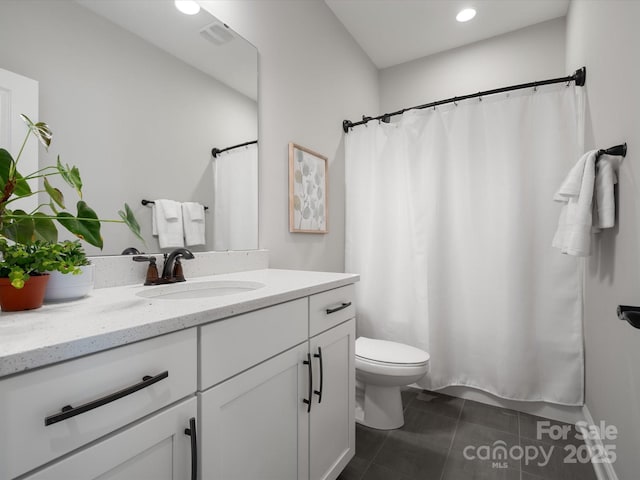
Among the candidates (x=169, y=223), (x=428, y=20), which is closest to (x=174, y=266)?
(x=169, y=223)

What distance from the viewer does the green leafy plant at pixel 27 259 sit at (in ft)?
2.25

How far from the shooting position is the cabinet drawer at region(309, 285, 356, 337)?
3.67 ft

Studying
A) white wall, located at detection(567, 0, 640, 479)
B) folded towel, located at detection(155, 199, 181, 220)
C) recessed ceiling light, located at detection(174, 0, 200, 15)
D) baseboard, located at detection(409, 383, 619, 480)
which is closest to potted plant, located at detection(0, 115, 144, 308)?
folded towel, located at detection(155, 199, 181, 220)

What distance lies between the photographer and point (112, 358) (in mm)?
551

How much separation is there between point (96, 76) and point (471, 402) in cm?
254

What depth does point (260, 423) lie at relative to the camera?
88 centimetres

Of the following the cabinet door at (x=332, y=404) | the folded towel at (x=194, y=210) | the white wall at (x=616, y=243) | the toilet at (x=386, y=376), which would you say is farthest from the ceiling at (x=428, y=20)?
the toilet at (x=386, y=376)

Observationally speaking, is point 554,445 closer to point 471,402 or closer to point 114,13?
point 471,402

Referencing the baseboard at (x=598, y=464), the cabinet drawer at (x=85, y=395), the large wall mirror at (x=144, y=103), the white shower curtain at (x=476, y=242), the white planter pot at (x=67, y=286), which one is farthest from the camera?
the white shower curtain at (x=476, y=242)

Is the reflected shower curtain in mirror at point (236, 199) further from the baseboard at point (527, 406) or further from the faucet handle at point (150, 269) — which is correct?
the baseboard at point (527, 406)

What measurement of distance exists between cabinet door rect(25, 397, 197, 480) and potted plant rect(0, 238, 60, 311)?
37 cm

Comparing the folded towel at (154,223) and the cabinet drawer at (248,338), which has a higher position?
the folded towel at (154,223)

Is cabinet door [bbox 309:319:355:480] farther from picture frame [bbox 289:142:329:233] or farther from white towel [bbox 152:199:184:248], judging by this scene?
picture frame [bbox 289:142:329:233]

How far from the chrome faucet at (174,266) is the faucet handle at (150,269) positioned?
26 millimetres
